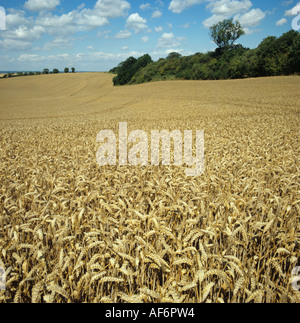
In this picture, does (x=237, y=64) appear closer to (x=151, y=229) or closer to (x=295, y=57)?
Result: (x=295, y=57)

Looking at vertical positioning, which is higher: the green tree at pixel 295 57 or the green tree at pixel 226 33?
the green tree at pixel 226 33

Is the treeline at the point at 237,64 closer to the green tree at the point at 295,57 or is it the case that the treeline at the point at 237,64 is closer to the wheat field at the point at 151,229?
the green tree at the point at 295,57

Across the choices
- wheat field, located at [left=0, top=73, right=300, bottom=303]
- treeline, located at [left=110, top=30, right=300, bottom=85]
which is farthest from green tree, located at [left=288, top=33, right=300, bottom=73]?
wheat field, located at [left=0, top=73, right=300, bottom=303]

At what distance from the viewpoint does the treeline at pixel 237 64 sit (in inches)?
1800

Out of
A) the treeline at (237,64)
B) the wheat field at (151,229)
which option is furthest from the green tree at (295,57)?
the wheat field at (151,229)

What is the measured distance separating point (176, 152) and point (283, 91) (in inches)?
1206

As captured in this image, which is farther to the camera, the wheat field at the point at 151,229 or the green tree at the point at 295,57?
the green tree at the point at 295,57

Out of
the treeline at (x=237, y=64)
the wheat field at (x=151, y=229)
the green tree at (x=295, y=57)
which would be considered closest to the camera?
the wheat field at (x=151, y=229)

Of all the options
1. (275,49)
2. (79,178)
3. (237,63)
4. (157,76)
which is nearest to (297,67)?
(275,49)

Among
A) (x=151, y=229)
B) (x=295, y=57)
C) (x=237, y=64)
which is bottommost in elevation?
(x=151, y=229)

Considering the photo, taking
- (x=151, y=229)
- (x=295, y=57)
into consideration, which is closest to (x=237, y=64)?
(x=295, y=57)

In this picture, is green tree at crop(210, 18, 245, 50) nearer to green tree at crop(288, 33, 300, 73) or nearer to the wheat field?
green tree at crop(288, 33, 300, 73)

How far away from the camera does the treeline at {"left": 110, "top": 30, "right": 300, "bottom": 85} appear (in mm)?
45719

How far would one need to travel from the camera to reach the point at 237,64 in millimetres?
50312
